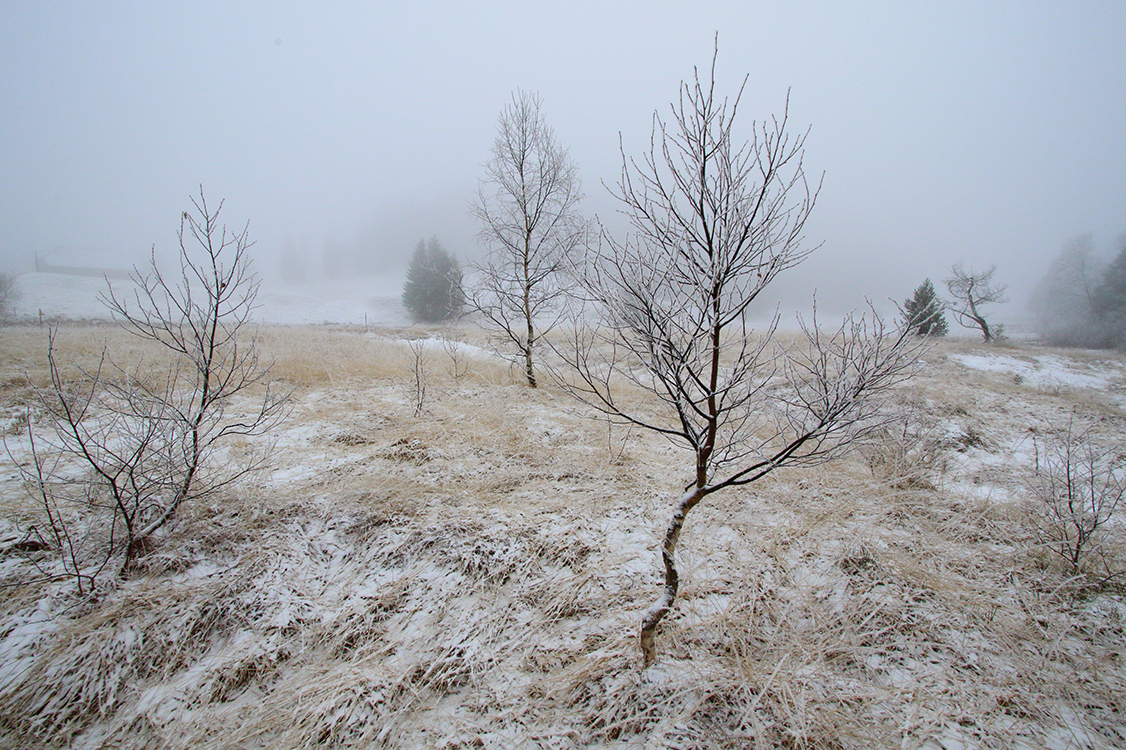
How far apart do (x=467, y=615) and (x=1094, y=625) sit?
5.03m

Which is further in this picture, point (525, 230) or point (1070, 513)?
Answer: point (525, 230)

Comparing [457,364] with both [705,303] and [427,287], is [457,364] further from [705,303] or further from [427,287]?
[427,287]

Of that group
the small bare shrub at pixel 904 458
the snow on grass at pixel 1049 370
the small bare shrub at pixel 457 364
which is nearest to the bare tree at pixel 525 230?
the small bare shrub at pixel 457 364

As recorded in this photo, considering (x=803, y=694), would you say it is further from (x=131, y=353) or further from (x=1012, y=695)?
(x=131, y=353)

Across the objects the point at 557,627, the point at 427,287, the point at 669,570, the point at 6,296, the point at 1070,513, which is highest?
the point at 427,287

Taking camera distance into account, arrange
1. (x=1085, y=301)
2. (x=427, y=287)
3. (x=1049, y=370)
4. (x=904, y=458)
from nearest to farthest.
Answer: (x=904, y=458), (x=1049, y=370), (x=1085, y=301), (x=427, y=287)

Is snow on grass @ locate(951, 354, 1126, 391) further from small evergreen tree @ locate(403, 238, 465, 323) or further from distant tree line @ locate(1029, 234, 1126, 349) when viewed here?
small evergreen tree @ locate(403, 238, 465, 323)

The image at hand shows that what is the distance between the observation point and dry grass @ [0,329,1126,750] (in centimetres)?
238

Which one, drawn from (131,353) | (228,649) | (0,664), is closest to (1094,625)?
(228,649)

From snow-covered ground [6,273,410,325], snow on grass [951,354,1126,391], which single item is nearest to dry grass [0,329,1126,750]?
snow on grass [951,354,1126,391]

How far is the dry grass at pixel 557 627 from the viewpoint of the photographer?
238 cm

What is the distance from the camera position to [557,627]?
10.1 feet

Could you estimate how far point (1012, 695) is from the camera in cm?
255

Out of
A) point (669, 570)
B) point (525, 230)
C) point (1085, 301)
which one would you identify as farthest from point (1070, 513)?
point (1085, 301)
